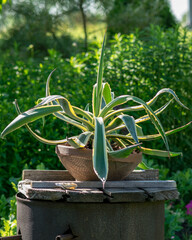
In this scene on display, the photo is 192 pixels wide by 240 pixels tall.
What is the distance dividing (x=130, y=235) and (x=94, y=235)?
17cm

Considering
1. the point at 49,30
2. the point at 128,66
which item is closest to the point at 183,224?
the point at 128,66

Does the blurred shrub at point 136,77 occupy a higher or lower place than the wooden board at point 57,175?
higher

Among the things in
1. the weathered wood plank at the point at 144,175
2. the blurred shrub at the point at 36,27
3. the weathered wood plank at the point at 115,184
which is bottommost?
the weathered wood plank at the point at 115,184

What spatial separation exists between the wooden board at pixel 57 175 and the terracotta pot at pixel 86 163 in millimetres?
160

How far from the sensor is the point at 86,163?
192 cm

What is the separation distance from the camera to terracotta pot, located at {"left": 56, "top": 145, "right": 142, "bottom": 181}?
191 cm

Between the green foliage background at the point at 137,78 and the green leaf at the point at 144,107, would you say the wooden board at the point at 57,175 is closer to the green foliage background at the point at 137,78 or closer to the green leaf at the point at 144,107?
the green leaf at the point at 144,107

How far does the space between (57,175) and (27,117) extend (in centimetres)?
49

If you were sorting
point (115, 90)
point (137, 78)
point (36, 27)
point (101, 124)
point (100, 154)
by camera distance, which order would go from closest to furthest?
point (100, 154) → point (101, 124) → point (115, 90) → point (137, 78) → point (36, 27)

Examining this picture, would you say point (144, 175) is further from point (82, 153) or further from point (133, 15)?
point (133, 15)

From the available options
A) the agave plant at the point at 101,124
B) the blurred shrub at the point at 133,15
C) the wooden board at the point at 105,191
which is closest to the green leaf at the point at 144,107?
the agave plant at the point at 101,124

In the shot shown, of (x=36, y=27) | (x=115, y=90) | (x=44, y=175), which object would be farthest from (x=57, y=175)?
(x=36, y=27)

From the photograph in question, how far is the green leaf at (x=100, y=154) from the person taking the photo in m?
1.63

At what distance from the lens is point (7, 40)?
356 inches
